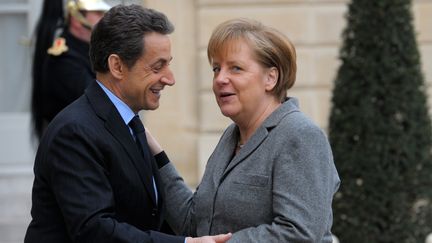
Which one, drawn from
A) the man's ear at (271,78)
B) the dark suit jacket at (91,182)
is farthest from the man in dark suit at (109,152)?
the man's ear at (271,78)

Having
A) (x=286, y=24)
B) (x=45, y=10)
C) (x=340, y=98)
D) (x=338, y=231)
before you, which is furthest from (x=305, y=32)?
(x=45, y=10)

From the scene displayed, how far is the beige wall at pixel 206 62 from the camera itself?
8578 mm

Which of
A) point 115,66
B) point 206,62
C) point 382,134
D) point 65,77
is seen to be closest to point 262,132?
point 115,66

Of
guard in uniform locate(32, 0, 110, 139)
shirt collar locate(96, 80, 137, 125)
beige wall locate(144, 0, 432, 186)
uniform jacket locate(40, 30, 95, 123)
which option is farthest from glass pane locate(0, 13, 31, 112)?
shirt collar locate(96, 80, 137, 125)

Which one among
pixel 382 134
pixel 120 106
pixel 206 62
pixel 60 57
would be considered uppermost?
pixel 120 106

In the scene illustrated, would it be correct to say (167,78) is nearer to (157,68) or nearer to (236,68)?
(157,68)

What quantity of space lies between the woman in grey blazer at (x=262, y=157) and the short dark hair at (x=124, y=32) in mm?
235

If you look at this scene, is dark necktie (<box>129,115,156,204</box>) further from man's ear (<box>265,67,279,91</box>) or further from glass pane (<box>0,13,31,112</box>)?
glass pane (<box>0,13,31,112</box>)

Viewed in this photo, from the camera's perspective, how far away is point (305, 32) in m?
8.66

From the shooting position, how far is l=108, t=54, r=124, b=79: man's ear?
3467 millimetres

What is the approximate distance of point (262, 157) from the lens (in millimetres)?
3416

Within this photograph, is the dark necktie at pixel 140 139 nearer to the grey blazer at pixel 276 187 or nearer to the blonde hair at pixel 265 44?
the grey blazer at pixel 276 187

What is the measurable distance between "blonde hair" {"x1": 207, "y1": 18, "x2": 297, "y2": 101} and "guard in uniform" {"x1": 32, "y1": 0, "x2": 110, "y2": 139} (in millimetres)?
2506

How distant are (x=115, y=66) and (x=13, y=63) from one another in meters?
5.95
